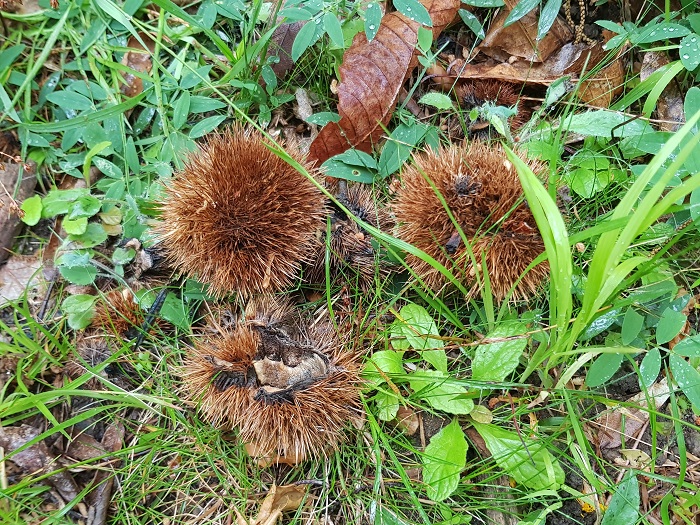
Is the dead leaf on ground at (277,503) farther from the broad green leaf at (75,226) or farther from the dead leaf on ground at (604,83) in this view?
the dead leaf on ground at (604,83)

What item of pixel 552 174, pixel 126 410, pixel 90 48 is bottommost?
pixel 126 410

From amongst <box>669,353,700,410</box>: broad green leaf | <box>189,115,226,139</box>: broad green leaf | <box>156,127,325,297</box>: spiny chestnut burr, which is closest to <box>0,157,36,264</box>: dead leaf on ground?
<box>189,115,226,139</box>: broad green leaf

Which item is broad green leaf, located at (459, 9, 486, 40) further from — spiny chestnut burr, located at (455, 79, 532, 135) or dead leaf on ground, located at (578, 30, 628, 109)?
dead leaf on ground, located at (578, 30, 628, 109)

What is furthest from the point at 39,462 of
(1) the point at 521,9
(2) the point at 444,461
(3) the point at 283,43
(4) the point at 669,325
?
(1) the point at 521,9

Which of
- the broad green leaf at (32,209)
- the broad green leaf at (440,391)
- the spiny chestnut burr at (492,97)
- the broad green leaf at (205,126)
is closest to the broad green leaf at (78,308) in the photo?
the broad green leaf at (32,209)

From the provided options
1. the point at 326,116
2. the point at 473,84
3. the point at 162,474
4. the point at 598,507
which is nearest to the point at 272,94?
the point at 326,116

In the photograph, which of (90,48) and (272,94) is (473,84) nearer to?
(272,94)
